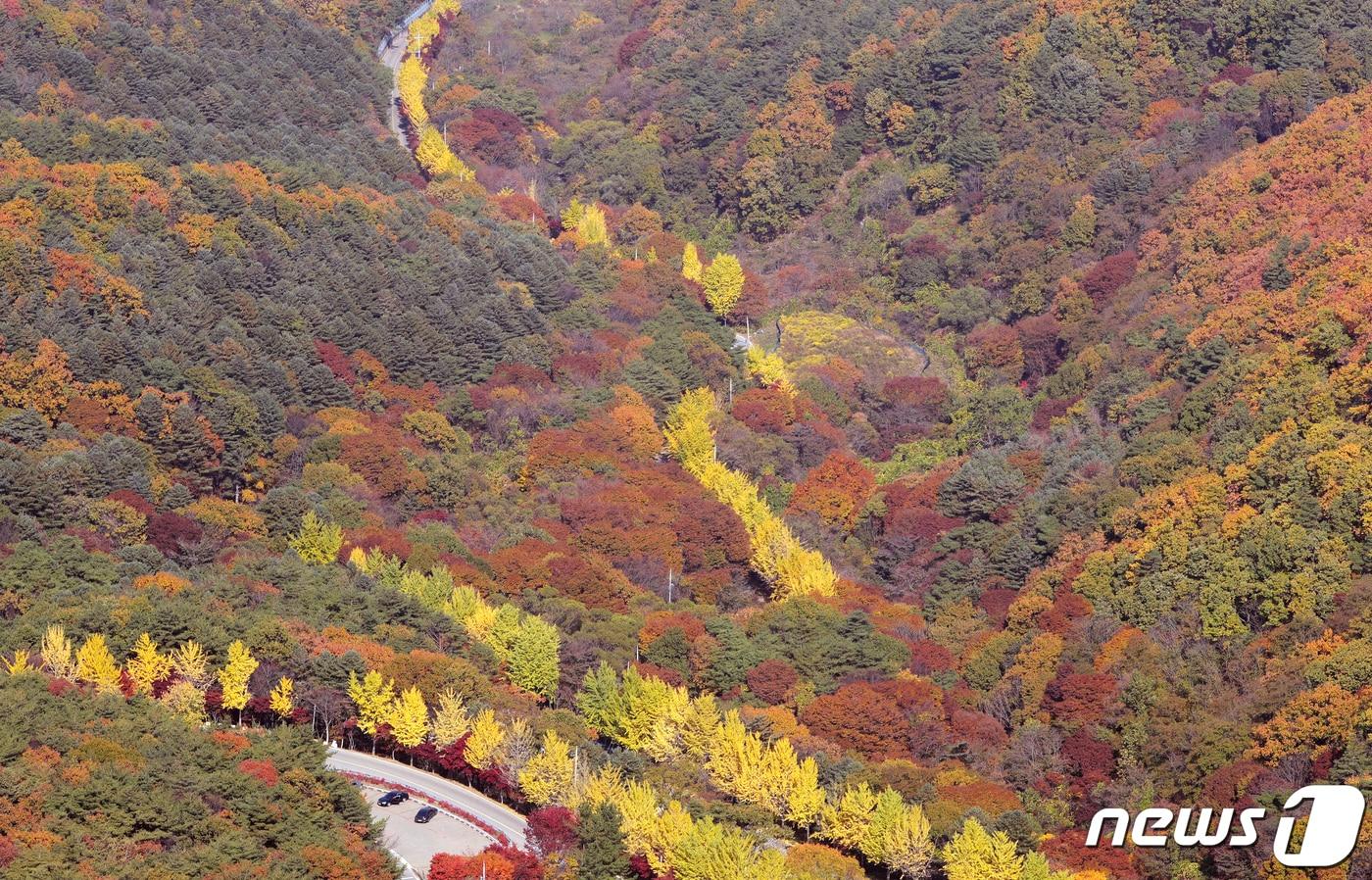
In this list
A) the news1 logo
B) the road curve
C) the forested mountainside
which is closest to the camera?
the news1 logo

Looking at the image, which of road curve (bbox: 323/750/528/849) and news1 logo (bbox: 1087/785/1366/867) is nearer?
news1 logo (bbox: 1087/785/1366/867)

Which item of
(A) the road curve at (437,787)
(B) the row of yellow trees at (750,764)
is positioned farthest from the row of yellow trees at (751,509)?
(A) the road curve at (437,787)

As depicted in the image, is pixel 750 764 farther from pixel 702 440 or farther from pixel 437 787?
pixel 702 440

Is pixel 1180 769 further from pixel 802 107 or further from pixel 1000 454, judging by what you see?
pixel 802 107

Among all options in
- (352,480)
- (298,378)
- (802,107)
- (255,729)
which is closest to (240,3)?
(802,107)

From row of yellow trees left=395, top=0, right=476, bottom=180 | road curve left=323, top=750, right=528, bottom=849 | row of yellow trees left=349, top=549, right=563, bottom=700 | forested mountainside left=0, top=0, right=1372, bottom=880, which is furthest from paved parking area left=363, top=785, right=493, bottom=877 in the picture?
row of yellow trees left=395, top=0, right=476, bottom=180

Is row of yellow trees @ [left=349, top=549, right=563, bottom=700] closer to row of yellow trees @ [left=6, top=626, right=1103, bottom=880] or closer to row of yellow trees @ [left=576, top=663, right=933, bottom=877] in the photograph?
row of yellow trees @ [left=576, top=663, right=933, bottom=877]
